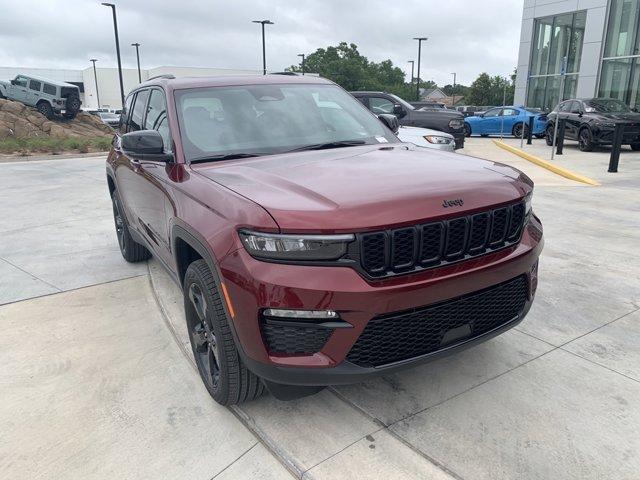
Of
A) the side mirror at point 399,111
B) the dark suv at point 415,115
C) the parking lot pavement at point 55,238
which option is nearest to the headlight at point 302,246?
the parking lot pavement at point 55,238

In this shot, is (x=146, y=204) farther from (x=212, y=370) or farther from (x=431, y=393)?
(x=431, y=393)

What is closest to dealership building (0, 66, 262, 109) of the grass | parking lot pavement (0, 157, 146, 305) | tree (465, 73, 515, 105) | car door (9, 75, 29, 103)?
tree (465, 73, 515, 105)

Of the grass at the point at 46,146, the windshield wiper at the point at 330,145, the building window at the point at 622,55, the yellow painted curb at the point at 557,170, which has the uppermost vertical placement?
the building window at the point at 622,55

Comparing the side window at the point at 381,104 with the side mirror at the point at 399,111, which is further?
the side window at the point at 381,104

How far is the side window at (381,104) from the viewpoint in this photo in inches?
408

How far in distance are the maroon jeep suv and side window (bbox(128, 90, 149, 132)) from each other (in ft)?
3.79

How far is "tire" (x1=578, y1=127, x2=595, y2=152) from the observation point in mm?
14969

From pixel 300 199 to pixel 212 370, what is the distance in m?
1.18

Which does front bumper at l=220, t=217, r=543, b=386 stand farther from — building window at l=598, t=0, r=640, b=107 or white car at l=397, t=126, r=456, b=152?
building window at l=598, t=0, r=640, b=107

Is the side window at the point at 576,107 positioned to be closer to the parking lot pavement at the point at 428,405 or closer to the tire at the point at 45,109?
the parking lot pavement at the point at 428,405

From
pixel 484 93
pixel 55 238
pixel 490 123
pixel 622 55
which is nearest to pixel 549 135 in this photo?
pixel 490 123

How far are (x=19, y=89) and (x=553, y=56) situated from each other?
27.3 metres

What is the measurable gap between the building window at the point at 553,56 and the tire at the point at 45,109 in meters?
24.9

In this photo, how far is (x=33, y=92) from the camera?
1012 inches
